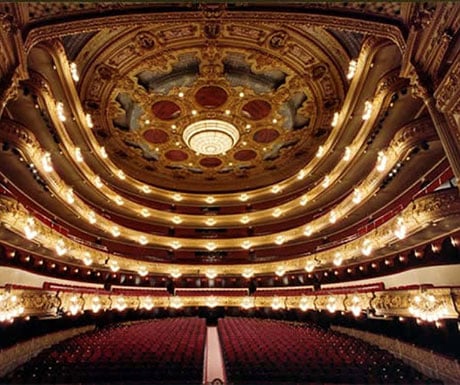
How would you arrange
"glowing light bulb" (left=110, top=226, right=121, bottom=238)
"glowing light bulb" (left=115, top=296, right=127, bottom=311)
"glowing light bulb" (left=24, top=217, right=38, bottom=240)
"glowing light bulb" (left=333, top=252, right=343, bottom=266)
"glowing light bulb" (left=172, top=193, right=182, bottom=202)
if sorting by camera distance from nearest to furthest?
"glowing light bulb" (left=24, top=217, right=38, bottom=240)
"glowing light bulb" (left=333, top=252, right=343, bottom=266)
"glowing light bulb" (left=115, top=296, right=127, bottom=311)
"glowing light bulb" (left=110, top=226, right=121, bottom=238)
"glowing light bulb" (left=172, top=193, right=182, bottom=202)

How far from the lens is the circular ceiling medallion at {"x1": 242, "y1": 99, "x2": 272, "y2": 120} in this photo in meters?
12.1

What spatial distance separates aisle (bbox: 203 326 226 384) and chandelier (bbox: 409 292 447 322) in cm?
584

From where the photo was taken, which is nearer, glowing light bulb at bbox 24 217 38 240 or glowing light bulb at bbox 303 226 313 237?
glowing light bulb at bbox 24 217 38 240

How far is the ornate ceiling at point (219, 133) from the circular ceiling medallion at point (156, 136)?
0.10m

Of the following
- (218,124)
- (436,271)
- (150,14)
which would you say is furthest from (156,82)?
(436,271)

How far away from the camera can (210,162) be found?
17094 millimetres

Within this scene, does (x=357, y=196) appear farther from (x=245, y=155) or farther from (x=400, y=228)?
(x=245, y=155)

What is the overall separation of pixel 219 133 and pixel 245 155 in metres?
3.14

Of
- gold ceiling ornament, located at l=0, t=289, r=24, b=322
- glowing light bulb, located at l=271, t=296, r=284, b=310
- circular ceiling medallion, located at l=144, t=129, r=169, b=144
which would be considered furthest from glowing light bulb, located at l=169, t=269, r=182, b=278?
gold ceiling ornament, located at l=0, t=289, r=24, b=322

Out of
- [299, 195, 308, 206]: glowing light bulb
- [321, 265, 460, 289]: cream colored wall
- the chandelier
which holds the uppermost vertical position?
[299, 195, 308, 206]: glowing light bulb

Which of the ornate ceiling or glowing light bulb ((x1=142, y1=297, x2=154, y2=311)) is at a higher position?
the ornate ceiling

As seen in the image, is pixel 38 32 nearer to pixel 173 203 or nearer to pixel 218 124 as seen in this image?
pixel 218 124

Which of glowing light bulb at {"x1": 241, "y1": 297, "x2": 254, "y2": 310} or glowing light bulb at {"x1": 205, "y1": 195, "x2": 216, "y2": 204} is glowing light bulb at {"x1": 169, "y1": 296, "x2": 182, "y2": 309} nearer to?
glowing light bulb at {"x1": 241, "y1": 297, "x2": 254, "y2": 310}

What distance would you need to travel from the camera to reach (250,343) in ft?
32.6
